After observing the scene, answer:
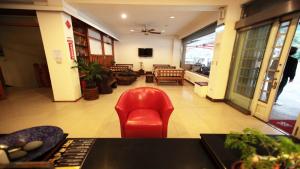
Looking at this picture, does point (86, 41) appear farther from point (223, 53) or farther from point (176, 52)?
point (176, 52)

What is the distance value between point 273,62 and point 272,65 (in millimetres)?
62

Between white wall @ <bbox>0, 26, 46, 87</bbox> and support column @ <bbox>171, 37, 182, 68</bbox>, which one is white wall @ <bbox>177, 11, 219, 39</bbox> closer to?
support column @ <bbox>171, 37, 182, 68</bbox>

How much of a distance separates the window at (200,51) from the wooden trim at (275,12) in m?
1.81

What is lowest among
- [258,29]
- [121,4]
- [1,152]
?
[1,152]

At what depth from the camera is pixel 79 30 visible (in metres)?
4.81

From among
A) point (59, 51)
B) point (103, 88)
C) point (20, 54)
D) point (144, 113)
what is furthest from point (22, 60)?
Result: point (144, 113)

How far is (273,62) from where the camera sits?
2656 millimetres

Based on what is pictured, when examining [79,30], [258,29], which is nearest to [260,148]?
[258,29]

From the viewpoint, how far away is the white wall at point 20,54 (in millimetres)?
5045

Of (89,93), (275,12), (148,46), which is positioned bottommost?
(89,93)

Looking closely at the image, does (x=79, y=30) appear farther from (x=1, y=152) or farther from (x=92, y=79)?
(x=1, y=152)

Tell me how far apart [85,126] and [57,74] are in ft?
6.66

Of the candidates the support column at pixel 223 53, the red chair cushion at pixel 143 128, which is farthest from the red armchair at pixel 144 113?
the support column at pixel 223 53

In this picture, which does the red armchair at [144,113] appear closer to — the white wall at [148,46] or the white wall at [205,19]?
the white wall at [205,19]
